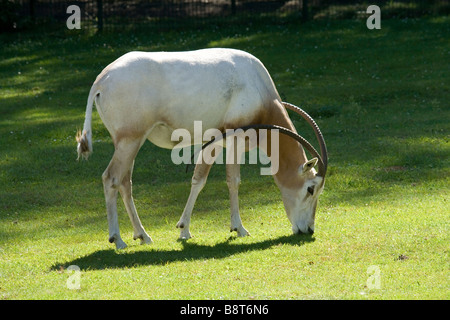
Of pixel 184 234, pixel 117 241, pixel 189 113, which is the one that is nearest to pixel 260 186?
pixel 184 234

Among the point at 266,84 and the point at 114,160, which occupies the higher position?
the point at 266,84

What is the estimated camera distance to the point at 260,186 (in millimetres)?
11891

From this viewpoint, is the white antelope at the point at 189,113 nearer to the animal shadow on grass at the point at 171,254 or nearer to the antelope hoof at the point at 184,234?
the antelope hoof at the point at 184,234

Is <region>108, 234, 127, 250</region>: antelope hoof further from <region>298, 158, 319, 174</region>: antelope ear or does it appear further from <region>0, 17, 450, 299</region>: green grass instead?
<region>298, 158, 319, 174</region>: antelope ear

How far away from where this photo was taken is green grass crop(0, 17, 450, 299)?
23.4 feet

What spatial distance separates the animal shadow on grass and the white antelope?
327mm

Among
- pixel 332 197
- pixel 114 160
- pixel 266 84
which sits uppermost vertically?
pixel 266 84

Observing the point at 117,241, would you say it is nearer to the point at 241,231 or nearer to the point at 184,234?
the point at 184,234

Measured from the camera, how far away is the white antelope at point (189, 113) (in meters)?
8.43

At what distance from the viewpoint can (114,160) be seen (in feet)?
27.8
